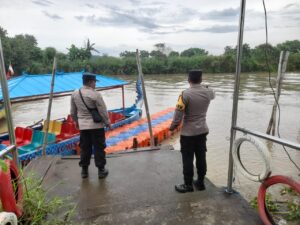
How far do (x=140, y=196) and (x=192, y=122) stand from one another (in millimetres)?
1113

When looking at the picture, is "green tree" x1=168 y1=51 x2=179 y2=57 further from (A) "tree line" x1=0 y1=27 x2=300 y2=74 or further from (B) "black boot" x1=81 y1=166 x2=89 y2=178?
(B) "black boot" x1=81 y1=166 x2=89 y2=178

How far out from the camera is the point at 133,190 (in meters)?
3.57

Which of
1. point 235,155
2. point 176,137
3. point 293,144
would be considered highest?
point 293,144

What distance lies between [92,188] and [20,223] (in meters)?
1.36

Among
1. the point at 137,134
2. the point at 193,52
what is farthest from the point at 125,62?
the point at 137,134

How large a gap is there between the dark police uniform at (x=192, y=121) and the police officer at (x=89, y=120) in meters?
1.10

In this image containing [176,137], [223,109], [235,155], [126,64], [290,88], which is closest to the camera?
[235,155]

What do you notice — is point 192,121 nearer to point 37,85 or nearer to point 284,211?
point 284,211

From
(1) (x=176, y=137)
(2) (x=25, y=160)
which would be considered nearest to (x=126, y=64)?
(1) (x=176, y=137)

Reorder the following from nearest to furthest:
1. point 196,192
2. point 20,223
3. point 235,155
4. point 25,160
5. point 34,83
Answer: point 20,223, point 235,155, point 196,192, point 25,160, point 34,83

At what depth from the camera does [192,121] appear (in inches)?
132

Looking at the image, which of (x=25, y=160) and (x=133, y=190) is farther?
(x=25, y=160)

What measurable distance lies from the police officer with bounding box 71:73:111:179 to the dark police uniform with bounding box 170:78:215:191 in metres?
1.10

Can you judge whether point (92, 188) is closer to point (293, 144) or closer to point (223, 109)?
point (293, 144)
